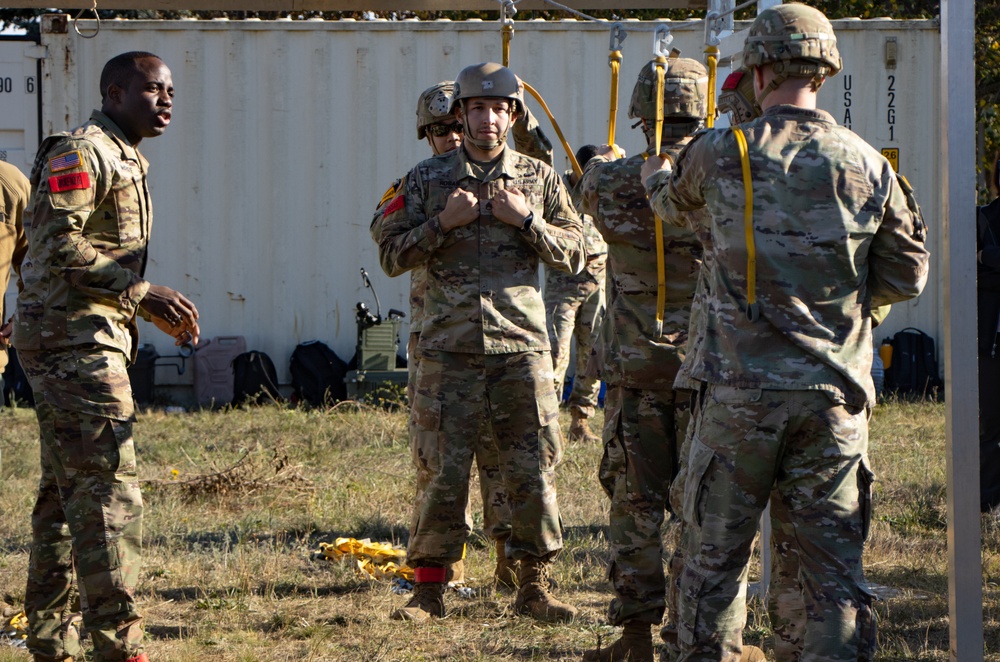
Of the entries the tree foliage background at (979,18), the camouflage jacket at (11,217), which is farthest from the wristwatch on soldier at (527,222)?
the tree foliage background at (979,18)

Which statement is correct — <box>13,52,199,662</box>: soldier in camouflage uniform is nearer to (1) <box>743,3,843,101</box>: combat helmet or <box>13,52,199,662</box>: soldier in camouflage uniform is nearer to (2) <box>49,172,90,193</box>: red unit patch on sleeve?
(2) <box>49,172,90,193</box>: red unit patch on sleeve

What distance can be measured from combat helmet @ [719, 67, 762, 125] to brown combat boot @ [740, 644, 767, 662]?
1.75 meters

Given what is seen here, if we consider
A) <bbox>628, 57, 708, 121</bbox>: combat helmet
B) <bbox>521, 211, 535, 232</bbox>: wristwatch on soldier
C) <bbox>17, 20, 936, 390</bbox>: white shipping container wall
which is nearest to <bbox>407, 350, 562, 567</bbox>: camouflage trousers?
<bbox>521, 211, 535, 232</bbox>: wristwatch on soldier

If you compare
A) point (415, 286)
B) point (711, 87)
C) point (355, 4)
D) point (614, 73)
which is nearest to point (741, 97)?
point (711, 87)

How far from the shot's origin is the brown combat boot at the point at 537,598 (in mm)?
4699

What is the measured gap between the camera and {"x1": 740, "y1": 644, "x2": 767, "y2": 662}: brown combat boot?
155 inches

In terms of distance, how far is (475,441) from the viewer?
4766 millimetres

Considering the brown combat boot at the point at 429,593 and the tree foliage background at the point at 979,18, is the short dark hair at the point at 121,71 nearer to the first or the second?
the brown combat boot at the point at 429,593

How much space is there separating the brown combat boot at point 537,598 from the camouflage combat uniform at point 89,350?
1.58 metres

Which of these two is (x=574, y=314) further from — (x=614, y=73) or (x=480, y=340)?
(x=614, y=73)

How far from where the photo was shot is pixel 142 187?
3.99 meters

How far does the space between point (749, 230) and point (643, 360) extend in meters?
1.00

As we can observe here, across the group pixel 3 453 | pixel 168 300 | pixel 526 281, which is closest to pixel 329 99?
pixel 3 453

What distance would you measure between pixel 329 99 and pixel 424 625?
284 inches
